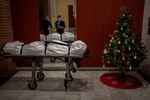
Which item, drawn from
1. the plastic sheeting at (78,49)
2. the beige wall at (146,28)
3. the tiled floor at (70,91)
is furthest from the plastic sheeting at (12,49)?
the beige wall at (146,28)

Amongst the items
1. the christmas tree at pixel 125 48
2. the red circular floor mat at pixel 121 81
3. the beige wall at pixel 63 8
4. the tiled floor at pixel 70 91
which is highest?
the beige wall at pixel 63 8

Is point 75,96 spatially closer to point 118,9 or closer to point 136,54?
point 136,54

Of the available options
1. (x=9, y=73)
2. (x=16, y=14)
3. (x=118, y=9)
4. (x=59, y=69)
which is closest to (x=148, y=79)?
(x=118, y=9)

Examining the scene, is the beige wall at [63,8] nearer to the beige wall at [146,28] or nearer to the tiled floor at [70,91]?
the tiled floor at [70,91]

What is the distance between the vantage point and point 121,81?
4297 millimetres

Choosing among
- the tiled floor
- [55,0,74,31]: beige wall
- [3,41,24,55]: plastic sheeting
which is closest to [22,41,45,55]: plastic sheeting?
[3,41,24,55]: plastic sheeting

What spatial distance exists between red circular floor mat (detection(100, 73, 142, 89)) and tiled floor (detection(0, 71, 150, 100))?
13 cm

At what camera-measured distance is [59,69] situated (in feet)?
17.3

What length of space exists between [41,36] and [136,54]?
9.06 ft

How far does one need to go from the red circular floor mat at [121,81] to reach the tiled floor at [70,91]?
0.42 ft

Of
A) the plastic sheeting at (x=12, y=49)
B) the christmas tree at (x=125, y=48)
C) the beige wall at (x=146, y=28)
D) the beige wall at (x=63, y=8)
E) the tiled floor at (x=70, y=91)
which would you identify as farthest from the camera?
the beige wall at (x=63, y=8)

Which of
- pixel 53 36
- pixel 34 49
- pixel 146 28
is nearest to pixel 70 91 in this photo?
pixel 34 49

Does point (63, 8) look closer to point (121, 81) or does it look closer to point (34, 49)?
point (34, 49)

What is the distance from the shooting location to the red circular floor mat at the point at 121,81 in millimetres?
4109
